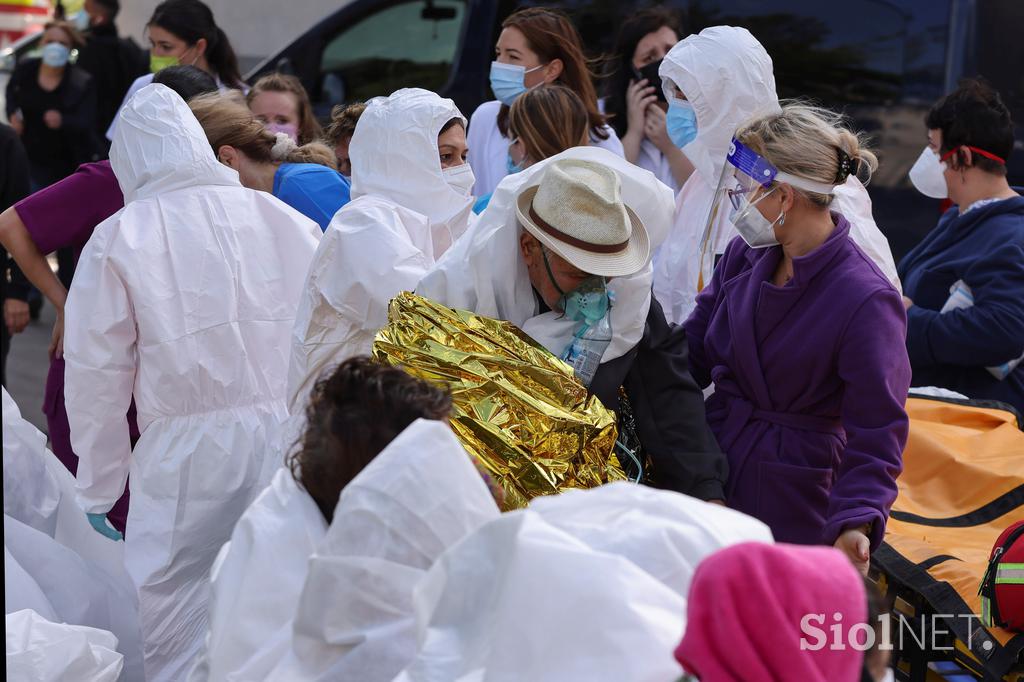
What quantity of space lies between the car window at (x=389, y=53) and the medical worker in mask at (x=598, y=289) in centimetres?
447

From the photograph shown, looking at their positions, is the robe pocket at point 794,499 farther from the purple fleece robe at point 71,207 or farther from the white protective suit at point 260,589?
the purple fleece robe at point 71,207

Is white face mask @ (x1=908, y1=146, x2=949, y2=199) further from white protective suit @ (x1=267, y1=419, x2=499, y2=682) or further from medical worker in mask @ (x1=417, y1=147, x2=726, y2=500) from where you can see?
white protective suit @ (x1=267, y1=419, x2=499, y2=682)

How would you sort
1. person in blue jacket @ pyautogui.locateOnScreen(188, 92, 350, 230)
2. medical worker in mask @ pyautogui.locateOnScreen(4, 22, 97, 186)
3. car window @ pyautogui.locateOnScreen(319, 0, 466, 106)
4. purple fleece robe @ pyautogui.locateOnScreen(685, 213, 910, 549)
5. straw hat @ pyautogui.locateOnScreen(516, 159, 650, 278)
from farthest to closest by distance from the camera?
medical worker in mask @ pyautogui.locateOnScreen(4, 22, 97, 186) < car window @ pyautogui.locateOnScreen(319, 0, 466, 106) < person in blue jacket @ pyautogui.locateOnScreen(188, 92, 350, 230) < purple fleece robe @ pyautogui.locateOnScreen(685, 213, 910, 549) < straw hat @ pyautogui.locateOnScreen(516, 159, 650, 278)

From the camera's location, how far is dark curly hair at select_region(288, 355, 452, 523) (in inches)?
81.2

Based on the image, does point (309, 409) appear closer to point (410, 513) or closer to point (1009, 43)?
point (410, 513)

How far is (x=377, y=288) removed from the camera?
3.06 metres

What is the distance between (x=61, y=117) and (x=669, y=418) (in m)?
6.37

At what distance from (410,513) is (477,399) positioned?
0.60m

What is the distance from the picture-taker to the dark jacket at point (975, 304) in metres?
4.10

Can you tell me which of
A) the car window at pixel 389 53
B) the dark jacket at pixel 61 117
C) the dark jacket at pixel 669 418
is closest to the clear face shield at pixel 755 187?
the dark jacket at pixel 669 418

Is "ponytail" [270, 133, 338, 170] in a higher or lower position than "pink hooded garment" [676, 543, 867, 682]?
lower

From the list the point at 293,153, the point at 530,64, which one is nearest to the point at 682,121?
the point at 530,64

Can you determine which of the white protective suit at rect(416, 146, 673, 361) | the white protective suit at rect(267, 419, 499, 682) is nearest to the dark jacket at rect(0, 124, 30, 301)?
the white protective suit at rect(416, 146, 673, 361)

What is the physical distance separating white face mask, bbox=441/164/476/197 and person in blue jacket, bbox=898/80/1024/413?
5.43ft
